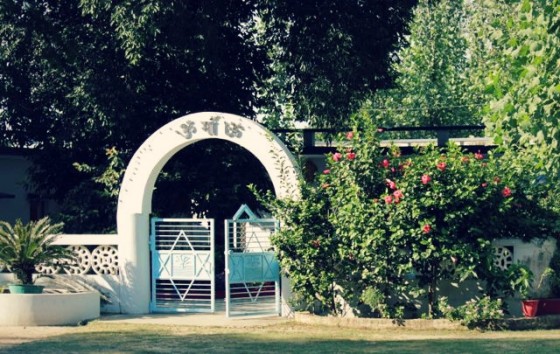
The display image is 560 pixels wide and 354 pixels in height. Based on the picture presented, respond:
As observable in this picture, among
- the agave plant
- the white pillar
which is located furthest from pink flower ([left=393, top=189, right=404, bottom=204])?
the agave plant

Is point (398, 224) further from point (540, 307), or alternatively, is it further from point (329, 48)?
point (329, 48)

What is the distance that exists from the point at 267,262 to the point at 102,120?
7016 millimetres

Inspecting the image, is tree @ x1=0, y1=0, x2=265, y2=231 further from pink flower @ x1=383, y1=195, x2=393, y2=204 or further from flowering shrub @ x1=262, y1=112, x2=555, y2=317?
pink flower @ x1=383, y1=195, x2=393, y2=204

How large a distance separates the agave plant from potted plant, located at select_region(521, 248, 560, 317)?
837 cm

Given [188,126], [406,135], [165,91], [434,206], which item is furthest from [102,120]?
[406,135]

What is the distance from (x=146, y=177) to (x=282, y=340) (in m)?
5.11

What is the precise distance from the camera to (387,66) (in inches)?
1072

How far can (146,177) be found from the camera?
19688 mm

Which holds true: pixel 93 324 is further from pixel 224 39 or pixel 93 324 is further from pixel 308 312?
pixel 224 39

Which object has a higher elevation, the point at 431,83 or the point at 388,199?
the point at 431,83

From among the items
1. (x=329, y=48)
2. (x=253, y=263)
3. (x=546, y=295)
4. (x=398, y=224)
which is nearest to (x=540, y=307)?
(x=546, y=295)

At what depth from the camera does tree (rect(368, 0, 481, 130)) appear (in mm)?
48688

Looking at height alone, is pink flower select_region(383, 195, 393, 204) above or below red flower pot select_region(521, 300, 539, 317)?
above

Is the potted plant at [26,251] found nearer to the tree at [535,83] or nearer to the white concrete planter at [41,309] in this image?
the white concrete planter at [41,309]
